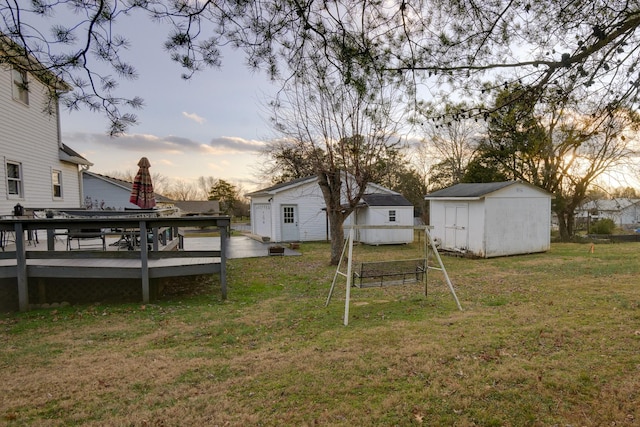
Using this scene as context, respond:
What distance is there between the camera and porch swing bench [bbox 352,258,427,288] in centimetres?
629

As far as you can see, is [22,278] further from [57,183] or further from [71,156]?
[71,156]

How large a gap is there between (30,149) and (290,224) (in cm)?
1180

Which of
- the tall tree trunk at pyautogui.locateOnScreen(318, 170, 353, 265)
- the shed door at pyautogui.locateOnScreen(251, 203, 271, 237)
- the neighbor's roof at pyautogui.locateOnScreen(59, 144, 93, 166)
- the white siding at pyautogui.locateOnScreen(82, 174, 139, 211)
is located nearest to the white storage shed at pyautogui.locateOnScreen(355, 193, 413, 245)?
the shed door at pyautogui.locateOnScreen(251, 203, 271, 237)

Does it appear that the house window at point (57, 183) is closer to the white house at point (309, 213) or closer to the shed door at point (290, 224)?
the white house at point (309, 213)

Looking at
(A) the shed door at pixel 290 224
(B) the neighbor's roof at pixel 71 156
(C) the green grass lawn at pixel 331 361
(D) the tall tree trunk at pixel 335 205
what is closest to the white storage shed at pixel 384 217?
(A) the shed door at pixel 290 224

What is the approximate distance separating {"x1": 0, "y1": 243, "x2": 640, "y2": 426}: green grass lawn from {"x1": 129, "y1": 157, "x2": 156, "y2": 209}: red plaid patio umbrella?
10.8 ft

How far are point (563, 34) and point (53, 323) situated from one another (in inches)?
327

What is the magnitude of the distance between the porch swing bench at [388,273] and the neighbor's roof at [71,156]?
12477 mm

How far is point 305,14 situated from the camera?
3.61 meters

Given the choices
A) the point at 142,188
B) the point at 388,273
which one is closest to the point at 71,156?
the point at 142,188

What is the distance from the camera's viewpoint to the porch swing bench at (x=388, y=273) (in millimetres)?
6285

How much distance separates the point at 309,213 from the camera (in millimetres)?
20516

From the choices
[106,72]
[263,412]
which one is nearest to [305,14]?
[106,72]

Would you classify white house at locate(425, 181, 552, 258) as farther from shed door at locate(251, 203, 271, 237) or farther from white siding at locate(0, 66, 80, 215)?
white siding at locate(0, 66, 80, 215)
